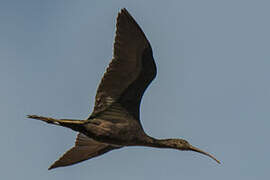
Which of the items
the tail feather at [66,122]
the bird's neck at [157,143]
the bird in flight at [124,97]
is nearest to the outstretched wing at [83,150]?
the bird in flight at [124,97]

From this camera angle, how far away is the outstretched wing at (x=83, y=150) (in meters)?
19.6

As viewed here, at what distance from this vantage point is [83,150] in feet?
64.8

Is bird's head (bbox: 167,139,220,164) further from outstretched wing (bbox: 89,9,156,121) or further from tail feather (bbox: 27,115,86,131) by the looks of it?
tail feather (bbox: 27,115,86,131)

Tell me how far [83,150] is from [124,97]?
2443 mm

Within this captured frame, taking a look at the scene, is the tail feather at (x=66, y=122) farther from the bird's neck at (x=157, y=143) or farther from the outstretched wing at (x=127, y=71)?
the bird's neck at (x=157, y=143)

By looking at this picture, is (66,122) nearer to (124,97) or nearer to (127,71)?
(124,97)

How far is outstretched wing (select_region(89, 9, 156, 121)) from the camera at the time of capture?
17.1 m

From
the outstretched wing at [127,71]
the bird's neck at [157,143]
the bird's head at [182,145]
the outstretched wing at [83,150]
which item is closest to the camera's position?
the outstretched wing at [127,71]

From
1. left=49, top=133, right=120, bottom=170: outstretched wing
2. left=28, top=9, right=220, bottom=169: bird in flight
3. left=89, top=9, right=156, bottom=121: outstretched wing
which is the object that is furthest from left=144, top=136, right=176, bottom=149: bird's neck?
left=49, top=133, right=120, bottom=170: outstretched wing

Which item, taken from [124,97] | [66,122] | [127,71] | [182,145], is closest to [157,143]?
[182,145]

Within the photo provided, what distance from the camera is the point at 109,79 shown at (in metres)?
17.8

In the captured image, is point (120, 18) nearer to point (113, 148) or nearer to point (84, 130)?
point (84, 130)

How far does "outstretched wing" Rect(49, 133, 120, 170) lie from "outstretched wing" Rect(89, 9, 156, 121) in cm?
177

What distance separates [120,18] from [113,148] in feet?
14.5
